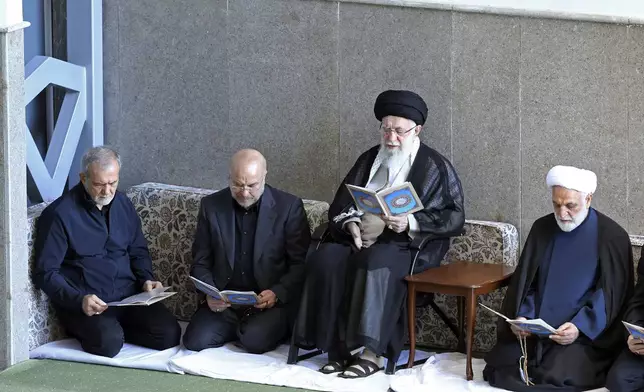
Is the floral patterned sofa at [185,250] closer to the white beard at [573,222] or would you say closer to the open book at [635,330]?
the white beard at [573,222]

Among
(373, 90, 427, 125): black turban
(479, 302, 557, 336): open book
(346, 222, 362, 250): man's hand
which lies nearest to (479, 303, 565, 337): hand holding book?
(479, 302, 557, 336): open book

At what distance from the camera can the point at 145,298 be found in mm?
7402

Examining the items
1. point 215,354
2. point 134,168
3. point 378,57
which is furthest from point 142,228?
point 378,57

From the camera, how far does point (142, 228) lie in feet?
27.4

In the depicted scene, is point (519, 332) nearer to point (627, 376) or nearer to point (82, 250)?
point (627, 376)

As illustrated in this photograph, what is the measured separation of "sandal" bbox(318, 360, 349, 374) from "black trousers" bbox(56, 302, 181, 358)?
100 cm

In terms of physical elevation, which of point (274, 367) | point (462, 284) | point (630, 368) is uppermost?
point (462, 284)

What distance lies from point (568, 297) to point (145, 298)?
2.28 meters

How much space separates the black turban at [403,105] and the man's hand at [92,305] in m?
1.85

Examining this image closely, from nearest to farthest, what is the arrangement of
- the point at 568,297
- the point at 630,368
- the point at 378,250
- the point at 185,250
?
the point at 630,368
the point at 568,297
the point at 378,250
the point at 185,250

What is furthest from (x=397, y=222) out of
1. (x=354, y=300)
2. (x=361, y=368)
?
(x=361, y=368)

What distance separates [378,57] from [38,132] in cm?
230

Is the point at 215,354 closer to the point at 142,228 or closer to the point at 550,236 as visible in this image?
the point at 142,228

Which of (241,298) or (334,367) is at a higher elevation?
(241,298)
